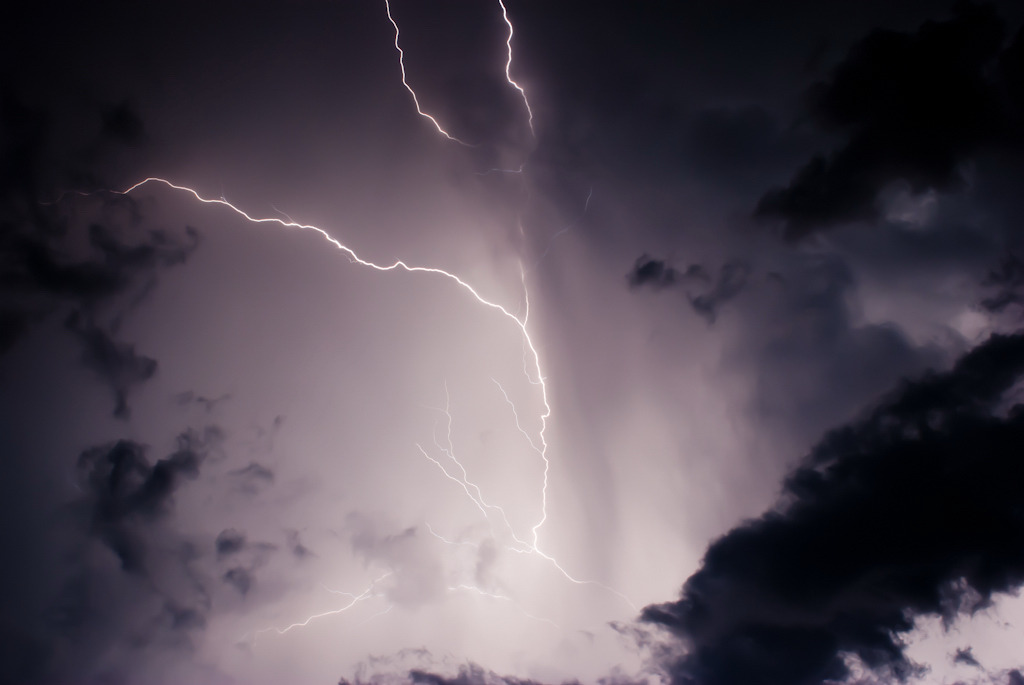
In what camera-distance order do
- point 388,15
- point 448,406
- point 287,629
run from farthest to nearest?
point 287,629
point 448,406
point 388,15

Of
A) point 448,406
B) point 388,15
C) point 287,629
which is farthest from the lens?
point 287,629

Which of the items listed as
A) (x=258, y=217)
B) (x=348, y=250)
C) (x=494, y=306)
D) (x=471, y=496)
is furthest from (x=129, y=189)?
(x=471, y=496)

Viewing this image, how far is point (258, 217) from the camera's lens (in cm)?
1516

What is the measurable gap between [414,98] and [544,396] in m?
8.13

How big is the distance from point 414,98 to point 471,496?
10217 millimetres

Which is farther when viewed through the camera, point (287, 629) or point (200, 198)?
point (287, 629)

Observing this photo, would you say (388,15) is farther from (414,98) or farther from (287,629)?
(287,629)

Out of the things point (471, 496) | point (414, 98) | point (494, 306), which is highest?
point (414, 98)

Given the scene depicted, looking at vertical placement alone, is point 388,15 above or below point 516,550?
above

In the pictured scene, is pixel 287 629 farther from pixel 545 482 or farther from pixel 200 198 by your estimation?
pixel 200 198

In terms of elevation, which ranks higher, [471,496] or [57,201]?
[57,201]

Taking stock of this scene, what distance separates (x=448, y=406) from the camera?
624 inches

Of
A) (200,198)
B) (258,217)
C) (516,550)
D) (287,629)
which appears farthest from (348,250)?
(287,629)

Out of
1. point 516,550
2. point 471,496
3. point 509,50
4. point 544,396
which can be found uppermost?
point 509,50
